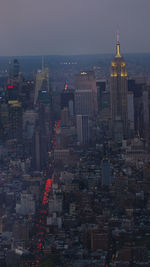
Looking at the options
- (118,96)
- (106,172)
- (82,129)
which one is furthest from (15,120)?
(106,172)

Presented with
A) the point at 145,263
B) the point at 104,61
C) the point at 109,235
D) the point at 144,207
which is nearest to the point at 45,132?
the point at 104,61

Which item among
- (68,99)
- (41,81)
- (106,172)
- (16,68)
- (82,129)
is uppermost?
(16,68)

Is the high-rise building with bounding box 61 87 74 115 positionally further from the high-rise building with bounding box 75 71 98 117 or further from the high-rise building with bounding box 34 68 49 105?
the high-rise building with bounding box 34 68 49 105

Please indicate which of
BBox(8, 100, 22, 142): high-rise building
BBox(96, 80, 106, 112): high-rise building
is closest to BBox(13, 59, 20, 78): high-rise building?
BBox(8, 100, 22, 142): high-rise building

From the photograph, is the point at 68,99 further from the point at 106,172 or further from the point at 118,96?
the point at 106,172

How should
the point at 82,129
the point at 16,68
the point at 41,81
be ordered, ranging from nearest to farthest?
the point at 16,68
the point at 82,129
the point at 41,81

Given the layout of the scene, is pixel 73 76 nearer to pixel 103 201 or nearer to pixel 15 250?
pixel 103 201

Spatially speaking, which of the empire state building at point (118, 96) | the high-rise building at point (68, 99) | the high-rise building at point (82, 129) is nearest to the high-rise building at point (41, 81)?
the high-rise building at point (68, 99)
